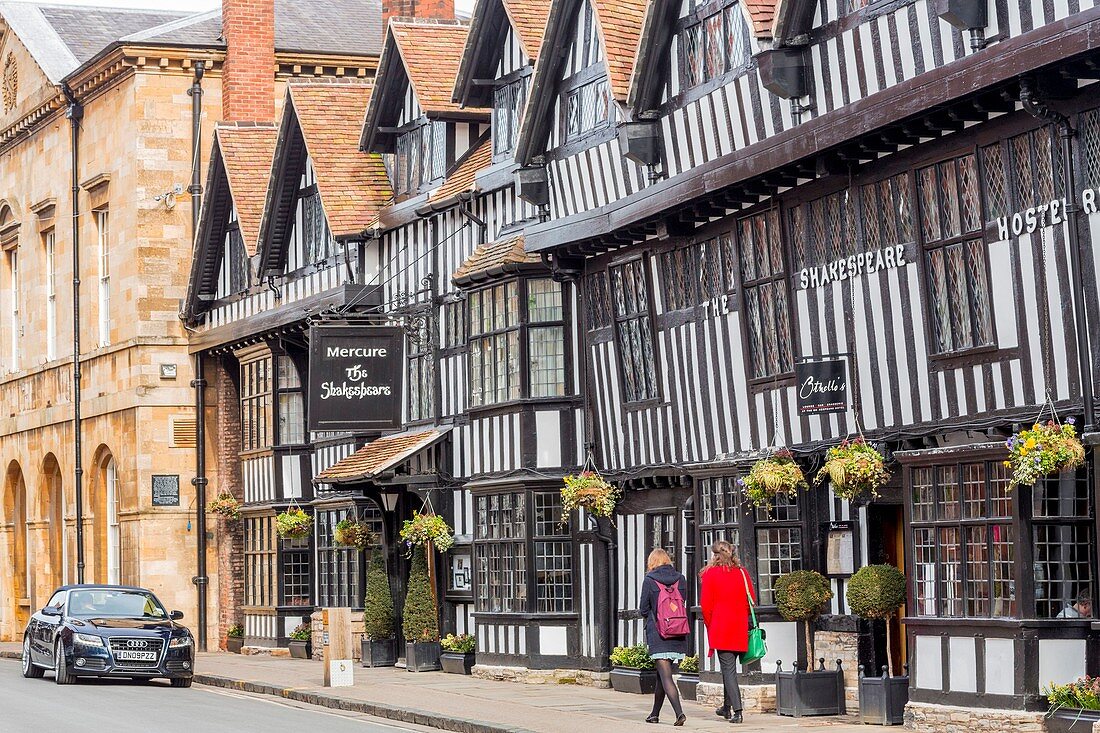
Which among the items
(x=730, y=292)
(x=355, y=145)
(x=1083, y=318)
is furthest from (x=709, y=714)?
(x=355, y=145)

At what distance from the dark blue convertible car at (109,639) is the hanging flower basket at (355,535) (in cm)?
346

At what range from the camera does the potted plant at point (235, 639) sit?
118ft

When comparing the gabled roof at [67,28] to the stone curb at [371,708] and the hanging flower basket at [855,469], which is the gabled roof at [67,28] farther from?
the hanging flower basket at [855,469]

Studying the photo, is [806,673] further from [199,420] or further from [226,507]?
[199,420]

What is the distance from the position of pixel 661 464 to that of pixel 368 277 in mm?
9466

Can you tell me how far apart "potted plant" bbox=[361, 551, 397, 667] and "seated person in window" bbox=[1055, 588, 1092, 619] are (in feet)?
49.0

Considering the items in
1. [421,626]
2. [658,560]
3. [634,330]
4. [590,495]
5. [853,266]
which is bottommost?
[421,626]

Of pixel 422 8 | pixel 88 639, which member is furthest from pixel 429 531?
pixel 422 8

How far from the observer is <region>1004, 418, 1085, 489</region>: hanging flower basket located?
48.3 feet

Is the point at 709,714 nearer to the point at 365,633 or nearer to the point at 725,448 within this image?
the point at 725,448

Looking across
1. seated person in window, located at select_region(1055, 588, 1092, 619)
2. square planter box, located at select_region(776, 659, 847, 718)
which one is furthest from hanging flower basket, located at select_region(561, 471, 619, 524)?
seated person in window, located at select_region(1055, 588, 1092, 619)

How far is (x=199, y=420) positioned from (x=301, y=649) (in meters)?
6.13

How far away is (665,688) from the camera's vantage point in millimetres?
17672

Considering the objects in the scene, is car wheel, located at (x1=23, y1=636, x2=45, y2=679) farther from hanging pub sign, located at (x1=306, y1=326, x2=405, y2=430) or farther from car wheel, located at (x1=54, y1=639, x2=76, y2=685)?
hanging pub sign, located at (x1=306, y1=326, x2=405, y2=430)
